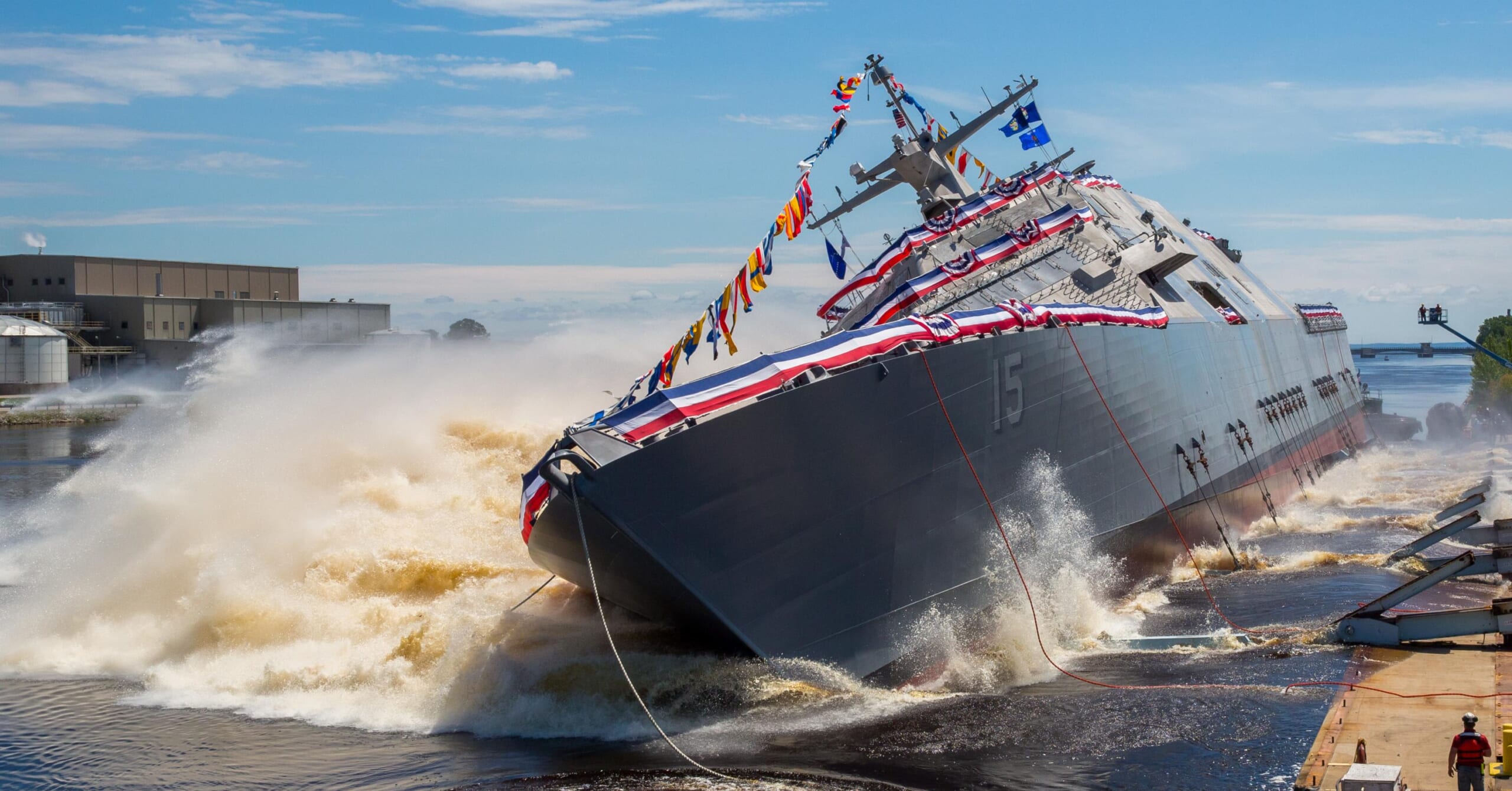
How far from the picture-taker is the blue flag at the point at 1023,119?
23.7m

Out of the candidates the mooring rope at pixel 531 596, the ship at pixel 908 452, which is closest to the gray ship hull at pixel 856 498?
the ship at pixel 908 452

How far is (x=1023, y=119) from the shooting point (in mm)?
23750

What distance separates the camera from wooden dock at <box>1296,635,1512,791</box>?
9906mm

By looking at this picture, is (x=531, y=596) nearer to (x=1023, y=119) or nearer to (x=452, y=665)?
(x=452, y=665)

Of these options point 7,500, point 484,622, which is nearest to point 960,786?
point 484,622

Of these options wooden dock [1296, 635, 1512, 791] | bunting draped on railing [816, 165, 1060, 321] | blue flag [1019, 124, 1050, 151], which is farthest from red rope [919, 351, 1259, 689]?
blue flag [1019, 124, 1050, 151]

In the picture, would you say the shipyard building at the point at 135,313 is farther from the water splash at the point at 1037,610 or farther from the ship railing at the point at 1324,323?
the water splash at the point at 1037,610

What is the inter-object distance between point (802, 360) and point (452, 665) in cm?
494

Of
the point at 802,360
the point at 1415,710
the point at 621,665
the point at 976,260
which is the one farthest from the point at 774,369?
the point at 976,260

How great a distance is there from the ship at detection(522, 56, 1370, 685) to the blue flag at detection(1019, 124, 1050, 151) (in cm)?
164

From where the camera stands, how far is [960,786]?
1023 centimetres

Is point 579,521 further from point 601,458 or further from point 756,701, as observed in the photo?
point 756,701

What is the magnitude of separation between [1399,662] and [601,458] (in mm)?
9122

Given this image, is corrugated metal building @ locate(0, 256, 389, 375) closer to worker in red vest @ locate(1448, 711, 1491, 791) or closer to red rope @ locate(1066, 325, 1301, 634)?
red rope @ locate(1066, 325, 1301, 634)
